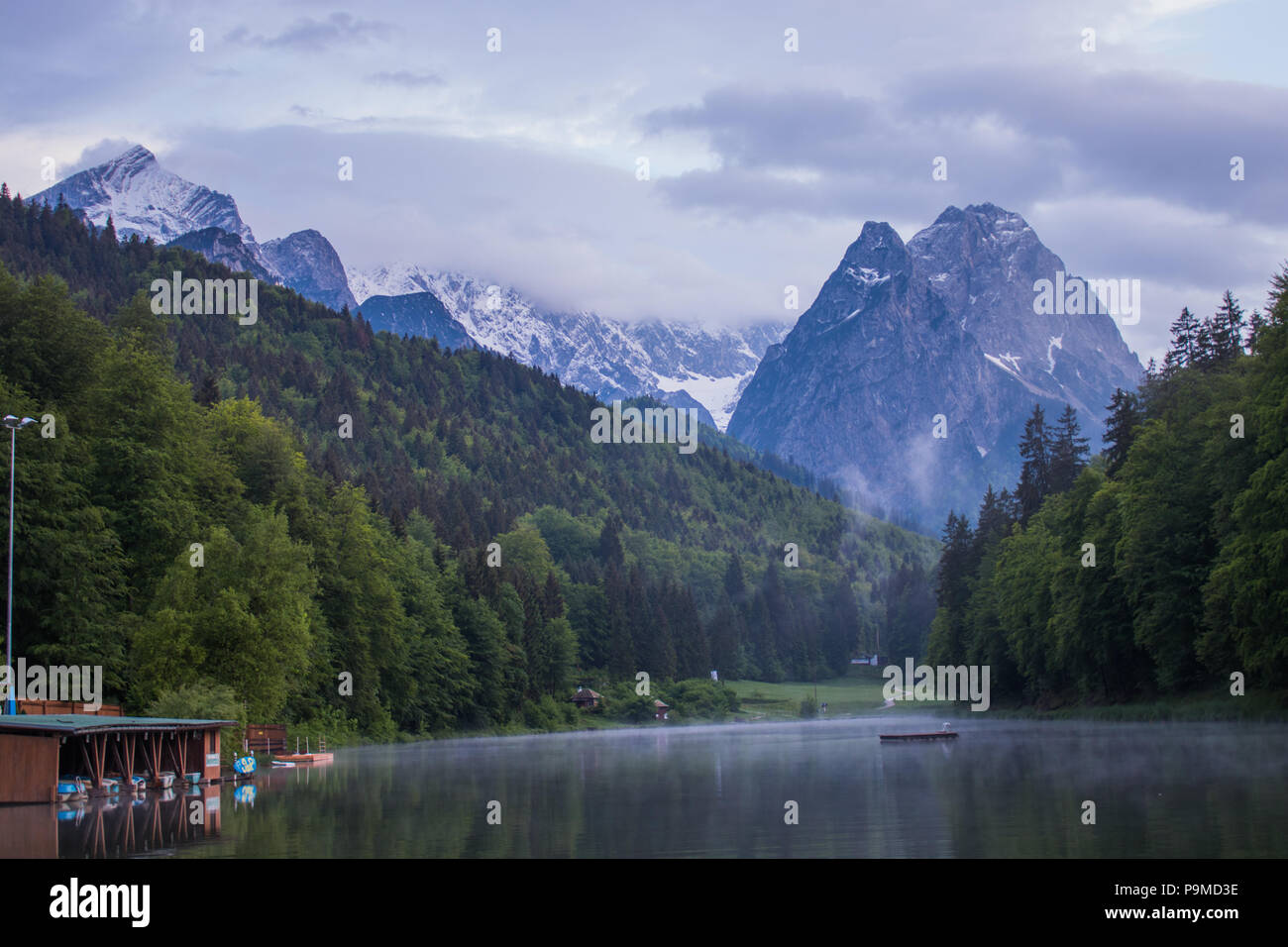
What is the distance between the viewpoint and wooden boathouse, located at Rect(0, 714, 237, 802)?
140 feet

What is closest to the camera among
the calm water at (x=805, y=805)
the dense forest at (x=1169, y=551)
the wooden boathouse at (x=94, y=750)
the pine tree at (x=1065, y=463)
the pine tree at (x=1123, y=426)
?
the calm water at (x=805, y=805)

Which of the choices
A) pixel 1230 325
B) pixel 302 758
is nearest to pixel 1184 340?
pixel 1230 325

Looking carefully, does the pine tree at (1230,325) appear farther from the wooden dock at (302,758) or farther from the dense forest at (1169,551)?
the wooden dock at (302,758)

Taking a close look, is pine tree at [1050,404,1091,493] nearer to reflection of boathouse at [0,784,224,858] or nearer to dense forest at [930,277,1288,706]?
dense forest at [930,277,1288,706]

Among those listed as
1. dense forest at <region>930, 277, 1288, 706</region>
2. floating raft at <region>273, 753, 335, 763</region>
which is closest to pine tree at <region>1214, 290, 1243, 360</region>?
dense forest at <region>930, 277, 1288, 706</region>

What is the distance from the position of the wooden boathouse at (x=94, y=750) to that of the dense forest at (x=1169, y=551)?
4356 cm

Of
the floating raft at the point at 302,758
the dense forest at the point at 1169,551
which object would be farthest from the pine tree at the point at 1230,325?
the floating raft at the point at 302,758

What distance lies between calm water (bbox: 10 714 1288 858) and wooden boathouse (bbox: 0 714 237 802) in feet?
4.98

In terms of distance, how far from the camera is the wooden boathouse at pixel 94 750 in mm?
42781

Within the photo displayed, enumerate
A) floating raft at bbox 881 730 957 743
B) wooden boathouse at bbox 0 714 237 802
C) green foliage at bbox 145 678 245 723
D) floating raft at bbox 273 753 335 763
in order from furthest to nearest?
floating raft at bbox 881 730 957 743 < floating raft at bbox 273 753 335 763 < green foliage at bbox 145 678 245 723 < wooden boathouse at bbox 0 714 237 802

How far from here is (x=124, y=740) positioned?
50.7 meters

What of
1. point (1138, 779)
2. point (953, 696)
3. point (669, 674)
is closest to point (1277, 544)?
point (1138, 779)

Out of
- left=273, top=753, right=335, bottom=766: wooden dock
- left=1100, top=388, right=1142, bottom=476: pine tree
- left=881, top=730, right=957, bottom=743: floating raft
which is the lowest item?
left=881, top=730, right=957, bottom=743: floating raft

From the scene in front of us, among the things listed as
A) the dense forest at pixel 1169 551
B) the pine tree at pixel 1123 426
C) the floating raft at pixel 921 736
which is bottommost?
the floating raft at pixel 921 736
